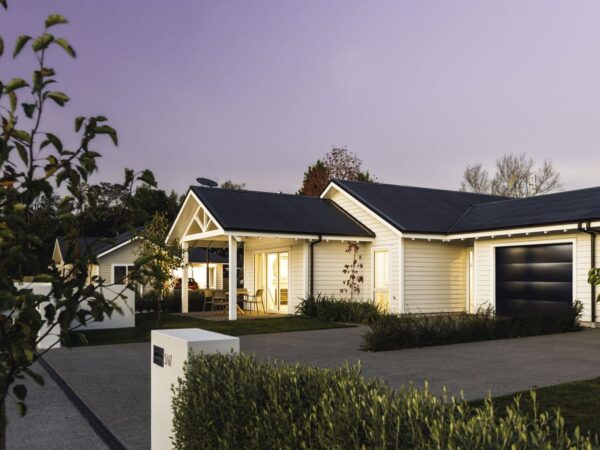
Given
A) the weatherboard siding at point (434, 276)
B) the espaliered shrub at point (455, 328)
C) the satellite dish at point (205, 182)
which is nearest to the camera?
the espaliered shrub at point (455, 328)

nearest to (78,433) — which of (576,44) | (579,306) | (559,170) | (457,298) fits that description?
(579,306)

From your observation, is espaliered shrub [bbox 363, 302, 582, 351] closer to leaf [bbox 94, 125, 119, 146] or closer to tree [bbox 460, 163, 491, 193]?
leaf [bbox 94, 125, 119, 146]

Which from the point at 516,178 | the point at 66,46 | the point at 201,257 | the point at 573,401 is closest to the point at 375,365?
the point at 573,401

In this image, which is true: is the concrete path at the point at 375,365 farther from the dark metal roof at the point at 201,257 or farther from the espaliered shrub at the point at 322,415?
the dark metal roof at the point at 201,257

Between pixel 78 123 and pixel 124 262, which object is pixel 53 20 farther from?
pixel 124 262

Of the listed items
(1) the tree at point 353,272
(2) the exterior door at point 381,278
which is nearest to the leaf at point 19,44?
(2) the exterior door at point 381,278

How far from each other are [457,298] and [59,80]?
796 inches

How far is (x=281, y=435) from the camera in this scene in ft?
12.0

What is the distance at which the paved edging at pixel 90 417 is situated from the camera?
6.44 m

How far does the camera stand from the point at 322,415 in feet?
11.2

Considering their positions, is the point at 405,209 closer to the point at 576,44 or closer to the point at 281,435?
the point at 576,44

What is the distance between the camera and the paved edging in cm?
644

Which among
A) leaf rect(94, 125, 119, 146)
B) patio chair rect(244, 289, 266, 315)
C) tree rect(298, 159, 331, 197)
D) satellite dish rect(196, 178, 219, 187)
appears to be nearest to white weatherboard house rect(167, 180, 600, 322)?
patio chair rect(244, 289, 266, 315)

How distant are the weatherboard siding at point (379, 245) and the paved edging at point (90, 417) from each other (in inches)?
470
